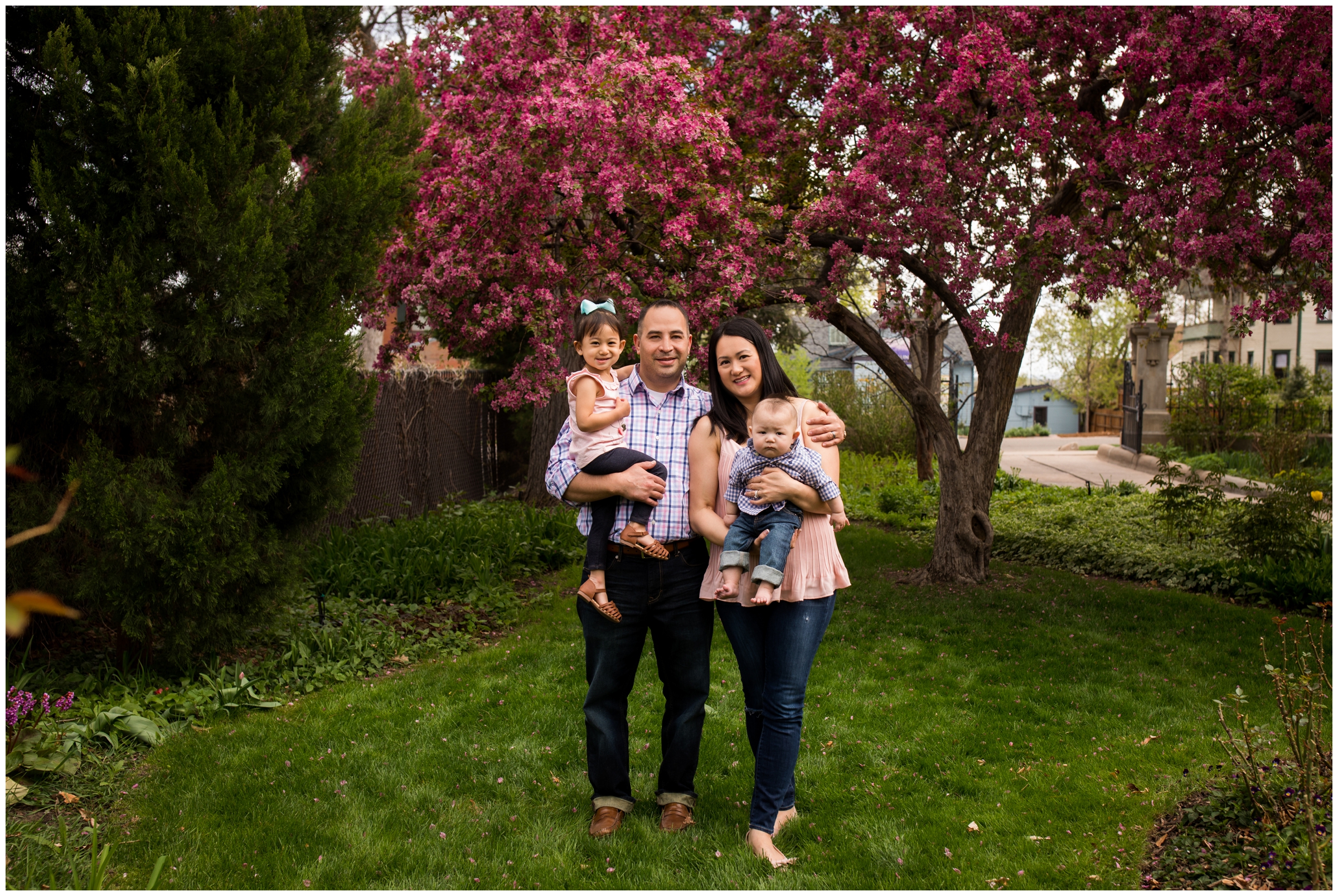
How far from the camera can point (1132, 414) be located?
19375mm

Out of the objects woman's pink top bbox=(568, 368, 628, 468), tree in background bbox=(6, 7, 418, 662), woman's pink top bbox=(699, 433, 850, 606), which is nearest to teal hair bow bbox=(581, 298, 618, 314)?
woman's pink top bbox=(568, 368, 628, 468)

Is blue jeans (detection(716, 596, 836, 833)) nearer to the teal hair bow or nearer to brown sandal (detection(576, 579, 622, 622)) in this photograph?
brown sandal (detection(576, 579, 622, 622))

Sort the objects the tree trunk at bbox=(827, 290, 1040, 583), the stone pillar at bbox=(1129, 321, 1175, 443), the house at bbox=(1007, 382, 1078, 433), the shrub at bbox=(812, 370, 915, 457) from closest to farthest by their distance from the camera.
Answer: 1. the tree trunk at bbox=(827, 290, 1040, 583)
2. the shrub at bbox=(812, 370, 915, 457)
3. the stone pillar at bbox=(1129, 321, 1175, 443)
4. the house at bbox=(1007, 382, 1078, 433)

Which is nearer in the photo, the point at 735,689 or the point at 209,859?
the point at 209,859

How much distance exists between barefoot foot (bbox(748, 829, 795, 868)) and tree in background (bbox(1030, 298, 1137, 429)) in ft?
122

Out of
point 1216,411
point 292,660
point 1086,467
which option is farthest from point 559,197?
point 1216,411

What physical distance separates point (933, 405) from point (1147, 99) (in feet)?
9.44

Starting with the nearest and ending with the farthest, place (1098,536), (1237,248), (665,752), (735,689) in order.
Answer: (665,752), (735,689), (1237,248), (1098,536)

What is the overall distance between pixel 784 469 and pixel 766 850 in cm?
136

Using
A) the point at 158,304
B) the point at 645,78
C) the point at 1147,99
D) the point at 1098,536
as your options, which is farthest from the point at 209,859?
the point at 1098,536

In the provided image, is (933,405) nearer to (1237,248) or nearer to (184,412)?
(1237,248)

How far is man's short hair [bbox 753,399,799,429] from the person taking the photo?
9.96 ft

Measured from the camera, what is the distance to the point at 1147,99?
702 centimetres

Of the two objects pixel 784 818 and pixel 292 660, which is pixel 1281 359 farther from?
pixel 292 660
